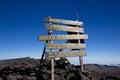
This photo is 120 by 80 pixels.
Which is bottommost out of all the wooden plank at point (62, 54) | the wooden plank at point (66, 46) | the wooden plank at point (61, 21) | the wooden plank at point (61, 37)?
the wooden plank at point (62, 54)

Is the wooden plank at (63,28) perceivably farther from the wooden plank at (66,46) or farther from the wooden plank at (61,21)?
the wooden plank at (66,46)

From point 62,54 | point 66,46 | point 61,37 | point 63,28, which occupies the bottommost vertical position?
point 62,54

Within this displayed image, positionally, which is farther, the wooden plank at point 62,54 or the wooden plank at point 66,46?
the wooden plank at point 66,46

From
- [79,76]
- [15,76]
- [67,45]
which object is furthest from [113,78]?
[15,76]

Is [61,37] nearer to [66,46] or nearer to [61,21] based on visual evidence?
[66,46]

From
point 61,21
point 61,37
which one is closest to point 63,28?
point 61,21

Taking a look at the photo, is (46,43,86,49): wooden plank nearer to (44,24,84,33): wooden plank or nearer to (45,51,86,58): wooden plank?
(45,51,86,58): wooden plank

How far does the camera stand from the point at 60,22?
1502cm

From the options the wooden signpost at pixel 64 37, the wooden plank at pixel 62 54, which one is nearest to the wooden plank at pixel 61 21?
the wooden signpost at pixel 64 37

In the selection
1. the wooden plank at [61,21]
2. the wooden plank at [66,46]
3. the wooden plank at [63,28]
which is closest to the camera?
the wooden plank at [66,46]

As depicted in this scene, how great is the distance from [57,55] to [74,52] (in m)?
1.66

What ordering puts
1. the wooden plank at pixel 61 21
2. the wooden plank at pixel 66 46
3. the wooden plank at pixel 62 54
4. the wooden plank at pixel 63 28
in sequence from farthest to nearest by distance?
the wooden plank at pixel 61 21 < the wooden plank at pixel 63 28 < the wooden plank at pixel 66 46 < the wooden plank at pixel 62 54

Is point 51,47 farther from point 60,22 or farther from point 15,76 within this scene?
point 15,76

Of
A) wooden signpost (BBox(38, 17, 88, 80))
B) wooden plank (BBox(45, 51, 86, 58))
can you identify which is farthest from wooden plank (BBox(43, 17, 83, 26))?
wooden plank (BBox(45, 51, 86, 58))
